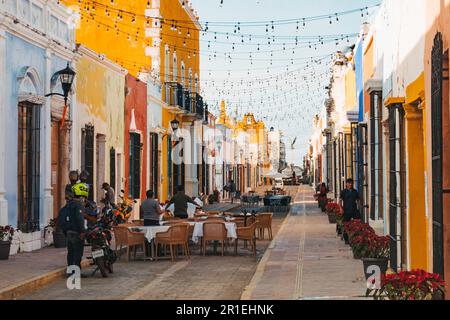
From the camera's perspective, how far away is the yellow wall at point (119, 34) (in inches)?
1326

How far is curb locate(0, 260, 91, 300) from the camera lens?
1255cm

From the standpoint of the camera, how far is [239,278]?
51.1 ft

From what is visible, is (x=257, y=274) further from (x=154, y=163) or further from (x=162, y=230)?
(x=154, y=163)

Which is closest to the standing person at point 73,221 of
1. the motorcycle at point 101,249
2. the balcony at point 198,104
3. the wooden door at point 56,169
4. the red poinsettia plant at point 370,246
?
the motorcycle at point 101,249

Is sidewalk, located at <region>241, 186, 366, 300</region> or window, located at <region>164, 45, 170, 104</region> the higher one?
window, located at <region>164, 45, 170, 104</region>

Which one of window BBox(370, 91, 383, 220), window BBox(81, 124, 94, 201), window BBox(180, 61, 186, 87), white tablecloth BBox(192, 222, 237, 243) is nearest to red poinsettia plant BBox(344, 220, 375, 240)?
window BBox(370, 91, 383, 220)

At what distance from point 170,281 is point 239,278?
1294mm

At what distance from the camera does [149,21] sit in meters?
34.5

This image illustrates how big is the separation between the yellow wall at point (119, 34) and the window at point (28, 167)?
13.6 metres

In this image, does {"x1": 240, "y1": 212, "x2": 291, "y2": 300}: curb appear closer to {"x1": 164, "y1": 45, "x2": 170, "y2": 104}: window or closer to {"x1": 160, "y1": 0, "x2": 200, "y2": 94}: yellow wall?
{"x1": 164, "y1": 45, "x2": 170, "y2": 104}: window

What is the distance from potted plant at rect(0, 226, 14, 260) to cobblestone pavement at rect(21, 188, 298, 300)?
5.75ft

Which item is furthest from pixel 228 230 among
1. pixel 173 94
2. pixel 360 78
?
pixel 173 94

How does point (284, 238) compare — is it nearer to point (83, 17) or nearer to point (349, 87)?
point (349, 87)
